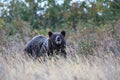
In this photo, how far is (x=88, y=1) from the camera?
26.6m

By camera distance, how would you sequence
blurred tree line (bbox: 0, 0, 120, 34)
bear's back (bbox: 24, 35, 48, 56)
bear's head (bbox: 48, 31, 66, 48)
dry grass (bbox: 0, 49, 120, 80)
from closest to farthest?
1. dry grass (bbox: 0, 49, 120, 80)
2. bear's head (bbox: 48, 31, 66, 48)
3. bear's back (bbox: 24, 35, 48, 56)
4. blurred tree line (bbox: 0, 0, 120, 34)

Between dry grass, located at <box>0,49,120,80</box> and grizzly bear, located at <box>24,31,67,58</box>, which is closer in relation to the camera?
dry grass, located at <box>0,49,120,80</box>

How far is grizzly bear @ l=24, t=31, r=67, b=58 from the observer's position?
13.3 m

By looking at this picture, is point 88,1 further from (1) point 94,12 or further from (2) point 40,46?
(2) point 40,46

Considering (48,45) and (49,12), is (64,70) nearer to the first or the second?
(48,45)

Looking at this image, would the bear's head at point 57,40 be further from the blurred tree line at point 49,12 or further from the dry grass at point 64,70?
the blurred tree line at point 49,12

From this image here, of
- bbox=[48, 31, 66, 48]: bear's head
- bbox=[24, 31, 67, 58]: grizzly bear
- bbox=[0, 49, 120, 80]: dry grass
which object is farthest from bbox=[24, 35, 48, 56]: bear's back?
bbox=[0, 49, 120, 80]: dry grass

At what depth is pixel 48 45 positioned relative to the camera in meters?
13.7

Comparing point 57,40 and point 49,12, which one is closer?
point 57,40

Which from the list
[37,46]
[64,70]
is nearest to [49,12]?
[37,46]

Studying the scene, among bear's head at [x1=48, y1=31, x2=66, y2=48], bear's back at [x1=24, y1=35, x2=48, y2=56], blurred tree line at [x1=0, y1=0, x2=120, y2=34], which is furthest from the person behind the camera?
blurred tree line at [x1=0, y1=0, x2=120, y2=34]

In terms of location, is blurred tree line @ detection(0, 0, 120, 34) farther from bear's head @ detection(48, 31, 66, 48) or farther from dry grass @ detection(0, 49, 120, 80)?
dry grass @ detection(0, 49, 120, 80)

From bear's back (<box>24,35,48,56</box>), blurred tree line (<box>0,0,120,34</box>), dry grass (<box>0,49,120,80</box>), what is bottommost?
blurred tree line (<box>0,0,120,34</box>)

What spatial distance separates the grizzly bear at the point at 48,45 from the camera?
13297mm
